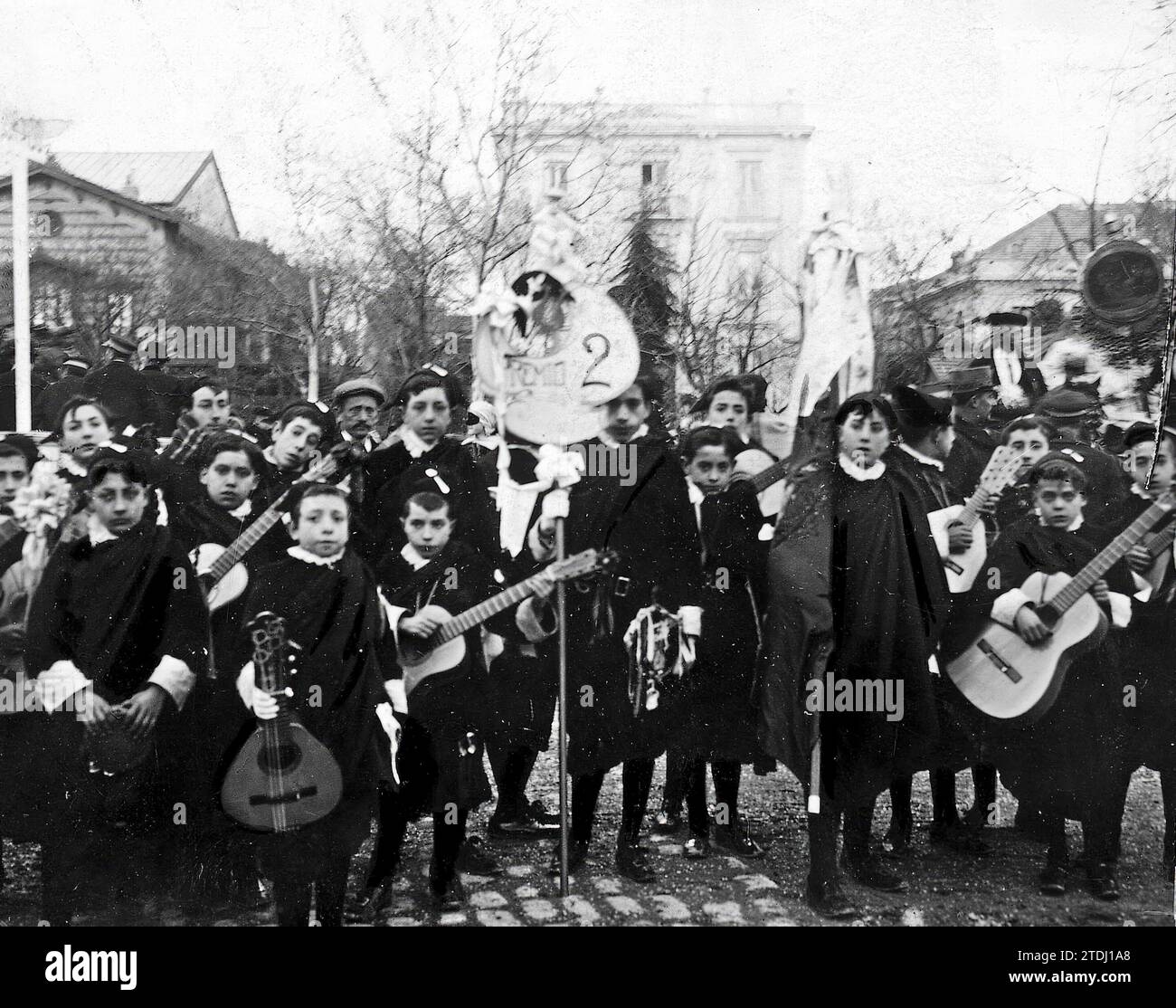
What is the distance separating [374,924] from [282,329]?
244cm

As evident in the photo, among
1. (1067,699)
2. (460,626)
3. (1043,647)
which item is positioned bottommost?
(1067,699)

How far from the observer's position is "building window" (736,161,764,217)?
5.20 metres

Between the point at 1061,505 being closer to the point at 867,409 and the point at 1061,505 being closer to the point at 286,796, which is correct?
the point at 867,409

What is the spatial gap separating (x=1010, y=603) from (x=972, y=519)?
1.21 feet

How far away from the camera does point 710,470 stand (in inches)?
201

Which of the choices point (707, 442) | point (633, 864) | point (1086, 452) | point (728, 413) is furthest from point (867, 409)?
point (633, 864)

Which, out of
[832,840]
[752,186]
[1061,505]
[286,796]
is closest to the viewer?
[286,796]

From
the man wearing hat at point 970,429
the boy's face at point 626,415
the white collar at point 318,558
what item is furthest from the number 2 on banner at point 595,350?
the man wearing hat at point 970,429

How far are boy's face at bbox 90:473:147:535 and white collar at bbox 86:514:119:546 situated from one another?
0.01 meters

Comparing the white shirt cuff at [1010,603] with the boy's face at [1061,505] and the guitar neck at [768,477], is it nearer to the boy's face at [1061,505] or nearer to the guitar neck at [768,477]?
the boy's face at [1061,505]

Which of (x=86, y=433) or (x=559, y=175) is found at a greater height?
(x=559, y=175)

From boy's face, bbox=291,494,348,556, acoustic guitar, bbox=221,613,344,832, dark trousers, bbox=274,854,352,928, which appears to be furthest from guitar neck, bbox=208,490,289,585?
dark trousers, bbox=274,854,352,928

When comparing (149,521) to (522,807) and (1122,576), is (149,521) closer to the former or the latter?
(522,807)
